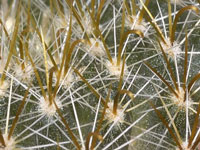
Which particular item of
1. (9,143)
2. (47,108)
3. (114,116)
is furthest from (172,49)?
(9,143)

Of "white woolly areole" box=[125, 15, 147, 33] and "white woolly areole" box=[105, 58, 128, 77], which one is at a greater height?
"white woolly areole" box=[125, 15, 147, 33]

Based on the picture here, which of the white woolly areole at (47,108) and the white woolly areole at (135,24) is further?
the white woolly areole at (135,24)

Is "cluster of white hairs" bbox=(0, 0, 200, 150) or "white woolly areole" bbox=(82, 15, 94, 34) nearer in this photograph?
"cluster of white hairs" bbox=(0, 0, 200, 150)

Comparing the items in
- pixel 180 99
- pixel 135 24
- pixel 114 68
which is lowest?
pixel 180 99

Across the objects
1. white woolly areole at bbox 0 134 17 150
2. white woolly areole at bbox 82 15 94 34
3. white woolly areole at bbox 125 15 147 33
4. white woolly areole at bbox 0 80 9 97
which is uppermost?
white woolly areole at bbox 82 15 94 34

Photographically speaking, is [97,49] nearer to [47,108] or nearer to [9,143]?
[47,108]

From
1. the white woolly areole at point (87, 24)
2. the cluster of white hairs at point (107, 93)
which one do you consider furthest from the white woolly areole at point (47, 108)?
the white woolly areole at point (87, 24)

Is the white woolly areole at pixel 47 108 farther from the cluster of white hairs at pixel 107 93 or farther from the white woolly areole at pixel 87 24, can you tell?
the white woolly areole at pixel 87 24

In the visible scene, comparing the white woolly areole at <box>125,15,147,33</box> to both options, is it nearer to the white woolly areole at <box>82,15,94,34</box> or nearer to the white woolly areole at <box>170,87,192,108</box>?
the white woolly areole at <box>82,15,94,34</box>

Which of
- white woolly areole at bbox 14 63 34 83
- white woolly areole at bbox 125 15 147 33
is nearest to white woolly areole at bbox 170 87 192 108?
white woolly areole at bbox 125 15 147 33
